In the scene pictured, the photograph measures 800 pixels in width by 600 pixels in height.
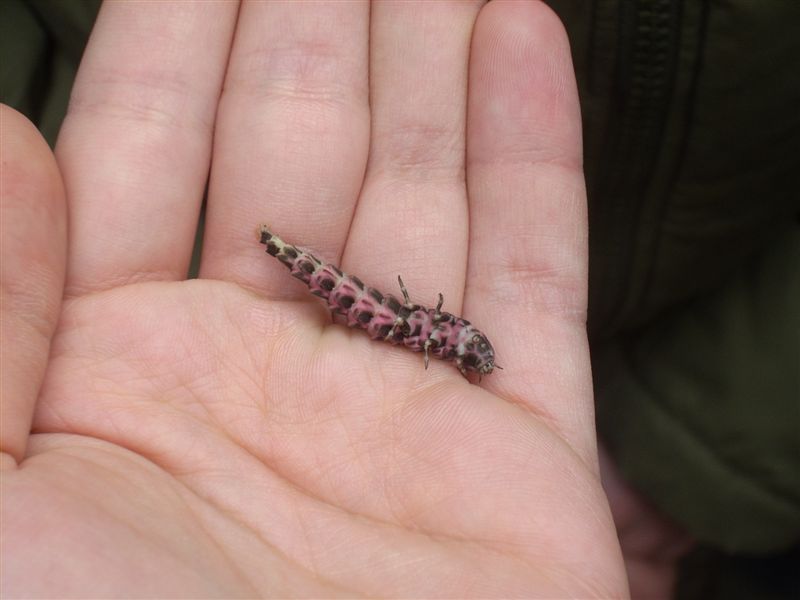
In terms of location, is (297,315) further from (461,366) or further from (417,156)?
(417,156)

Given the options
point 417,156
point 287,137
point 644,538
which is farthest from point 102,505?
point 644,538

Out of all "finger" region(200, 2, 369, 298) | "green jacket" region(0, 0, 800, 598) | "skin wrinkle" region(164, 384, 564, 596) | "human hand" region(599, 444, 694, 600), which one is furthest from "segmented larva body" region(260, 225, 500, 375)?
"human hand" region(599, 444, 694, 600)

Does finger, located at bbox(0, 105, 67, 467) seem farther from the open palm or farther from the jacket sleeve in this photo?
the jacket sleeve

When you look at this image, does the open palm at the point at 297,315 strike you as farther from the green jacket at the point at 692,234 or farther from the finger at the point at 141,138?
the green jacket at the point at 692,234

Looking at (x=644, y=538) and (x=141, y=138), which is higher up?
(x=141, y=138)

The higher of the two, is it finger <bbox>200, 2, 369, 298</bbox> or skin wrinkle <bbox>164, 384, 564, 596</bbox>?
finger <bbox>200, 2, 369, 298</bbox>

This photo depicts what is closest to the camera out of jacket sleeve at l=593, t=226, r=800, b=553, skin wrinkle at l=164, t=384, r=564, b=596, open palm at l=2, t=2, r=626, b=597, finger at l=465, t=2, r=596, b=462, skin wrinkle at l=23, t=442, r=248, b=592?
skin wrinkle at l=23, t=442, r=248, b=592
